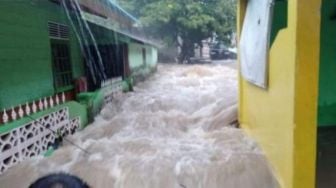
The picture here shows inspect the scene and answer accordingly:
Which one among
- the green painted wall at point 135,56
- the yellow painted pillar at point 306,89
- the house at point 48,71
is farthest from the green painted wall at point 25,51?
the green painted wall at point 135,56

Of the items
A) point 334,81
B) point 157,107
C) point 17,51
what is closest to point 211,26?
point 157,107

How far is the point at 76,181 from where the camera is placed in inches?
152

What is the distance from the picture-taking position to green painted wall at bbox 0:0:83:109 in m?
4.25

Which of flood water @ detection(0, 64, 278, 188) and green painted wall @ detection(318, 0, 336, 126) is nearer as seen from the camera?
flood water @ detection(0, 64, 278, 188)

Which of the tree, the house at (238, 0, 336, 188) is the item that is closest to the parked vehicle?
the tree

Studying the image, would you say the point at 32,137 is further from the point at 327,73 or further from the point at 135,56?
the point at 135,56

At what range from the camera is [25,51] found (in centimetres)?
471

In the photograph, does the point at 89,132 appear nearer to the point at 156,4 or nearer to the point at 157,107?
the point at 157,107

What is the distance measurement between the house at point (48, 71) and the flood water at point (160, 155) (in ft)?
1.07

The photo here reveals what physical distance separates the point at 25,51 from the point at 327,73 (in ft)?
16.9

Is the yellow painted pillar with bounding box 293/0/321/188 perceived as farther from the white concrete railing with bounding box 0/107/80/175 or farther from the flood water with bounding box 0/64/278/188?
the white concrete railing with bounding box 0/107/80/175

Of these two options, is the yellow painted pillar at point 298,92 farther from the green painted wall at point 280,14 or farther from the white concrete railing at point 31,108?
the white concrete railing at point 31,108

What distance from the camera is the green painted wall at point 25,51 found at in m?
4.25

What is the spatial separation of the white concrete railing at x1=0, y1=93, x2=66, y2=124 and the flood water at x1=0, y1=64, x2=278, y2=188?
62 centimetres
